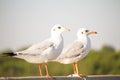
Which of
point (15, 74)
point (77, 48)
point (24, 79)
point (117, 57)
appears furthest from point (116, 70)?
Answer: point (24, 79)

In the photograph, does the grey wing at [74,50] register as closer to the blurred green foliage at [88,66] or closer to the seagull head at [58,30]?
the seagull head at [58,30]

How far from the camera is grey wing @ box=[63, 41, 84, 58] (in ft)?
23.9

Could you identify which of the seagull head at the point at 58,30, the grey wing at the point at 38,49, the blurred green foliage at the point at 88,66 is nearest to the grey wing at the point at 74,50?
the seagull head at the point at 58,30

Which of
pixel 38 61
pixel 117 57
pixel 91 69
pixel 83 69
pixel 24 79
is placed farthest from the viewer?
pixel 117 57

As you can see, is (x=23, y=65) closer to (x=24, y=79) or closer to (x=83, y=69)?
(x=83, y=69)

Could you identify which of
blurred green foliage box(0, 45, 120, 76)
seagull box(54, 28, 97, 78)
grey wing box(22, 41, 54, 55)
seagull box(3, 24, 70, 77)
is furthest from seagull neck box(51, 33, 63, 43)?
blurred green foliage box(0, 45, 120, 76)

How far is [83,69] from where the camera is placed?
1402 cm

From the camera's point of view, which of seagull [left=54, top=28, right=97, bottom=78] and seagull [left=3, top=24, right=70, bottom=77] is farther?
seagull [left=54, top=28, right=97, bottom=78]

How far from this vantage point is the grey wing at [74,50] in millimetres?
7272

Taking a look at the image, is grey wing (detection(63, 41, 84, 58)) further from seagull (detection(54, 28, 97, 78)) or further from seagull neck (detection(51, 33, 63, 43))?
seagull neck (detection(51, 33, 63, 43))

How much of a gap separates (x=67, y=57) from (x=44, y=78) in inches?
36.5

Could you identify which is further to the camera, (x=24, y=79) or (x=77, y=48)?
(x=77, y=48)

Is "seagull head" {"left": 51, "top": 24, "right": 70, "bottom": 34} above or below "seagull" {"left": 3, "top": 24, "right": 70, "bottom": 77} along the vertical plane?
above

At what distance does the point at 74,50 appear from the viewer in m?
7.30
